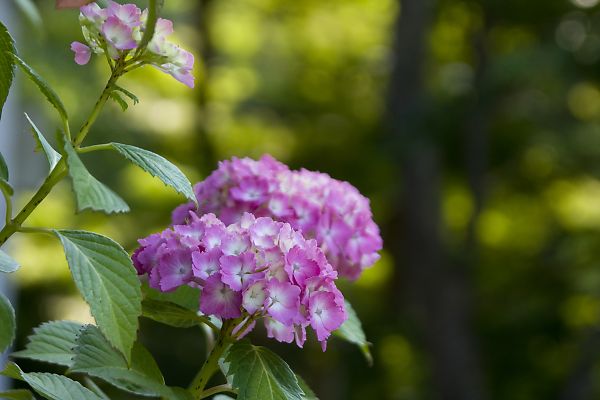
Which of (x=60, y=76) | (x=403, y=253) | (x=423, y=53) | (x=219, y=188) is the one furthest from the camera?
(x=60, y=76)

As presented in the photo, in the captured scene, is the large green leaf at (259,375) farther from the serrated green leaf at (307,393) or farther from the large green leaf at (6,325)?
the large green leaf at (6,325)

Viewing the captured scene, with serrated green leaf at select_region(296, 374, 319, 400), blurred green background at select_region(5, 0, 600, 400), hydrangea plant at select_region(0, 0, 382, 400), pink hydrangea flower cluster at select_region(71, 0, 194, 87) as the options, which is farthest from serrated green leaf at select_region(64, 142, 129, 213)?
blurred green background at select_region(5, 0, 600, 400)

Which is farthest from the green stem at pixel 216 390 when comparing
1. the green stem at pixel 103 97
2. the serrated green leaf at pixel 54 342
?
the green stem at pixel 103 97

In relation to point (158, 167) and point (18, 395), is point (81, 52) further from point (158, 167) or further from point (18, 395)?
point (18, 395)

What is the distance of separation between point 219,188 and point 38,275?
7.57 meters

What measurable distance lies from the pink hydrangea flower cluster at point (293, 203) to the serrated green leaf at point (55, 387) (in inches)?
13.2

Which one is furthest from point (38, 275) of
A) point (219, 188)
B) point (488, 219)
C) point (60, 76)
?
point (219, 188)

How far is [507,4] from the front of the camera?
6.72m

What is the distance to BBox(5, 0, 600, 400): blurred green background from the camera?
21.4ft

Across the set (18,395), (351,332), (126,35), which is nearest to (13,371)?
(18,395)

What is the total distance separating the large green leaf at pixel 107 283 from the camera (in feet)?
2.15

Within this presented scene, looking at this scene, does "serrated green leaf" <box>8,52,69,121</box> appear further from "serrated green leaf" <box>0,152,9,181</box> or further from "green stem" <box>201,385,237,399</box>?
"green stem" <box>201,385,237,399</box>

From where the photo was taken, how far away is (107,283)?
2.21 feet

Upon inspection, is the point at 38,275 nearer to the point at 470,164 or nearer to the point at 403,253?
the point at 403,253
